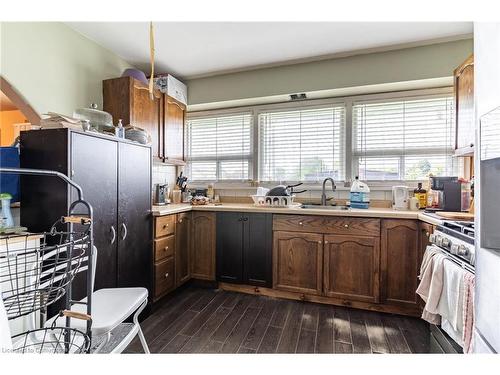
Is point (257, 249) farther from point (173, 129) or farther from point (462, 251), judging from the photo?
point (173, 129)

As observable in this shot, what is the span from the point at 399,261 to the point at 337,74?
203cm

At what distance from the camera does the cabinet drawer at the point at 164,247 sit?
2.34 meters

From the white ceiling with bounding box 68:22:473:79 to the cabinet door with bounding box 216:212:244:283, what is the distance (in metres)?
1.76

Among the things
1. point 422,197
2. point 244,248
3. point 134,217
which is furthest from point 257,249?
point 422,197

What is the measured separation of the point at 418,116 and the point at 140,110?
298 cm

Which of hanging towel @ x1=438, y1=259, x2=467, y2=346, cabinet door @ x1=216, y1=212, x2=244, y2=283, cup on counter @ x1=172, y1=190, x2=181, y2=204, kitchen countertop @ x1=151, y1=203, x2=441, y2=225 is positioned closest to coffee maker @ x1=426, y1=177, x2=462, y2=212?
kitchen countertop @ x1=151, y1=203, x2=441, y2=225

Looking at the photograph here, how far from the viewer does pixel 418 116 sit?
2.71 meters

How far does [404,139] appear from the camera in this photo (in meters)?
2.76

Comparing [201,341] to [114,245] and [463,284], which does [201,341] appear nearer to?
[114,245]

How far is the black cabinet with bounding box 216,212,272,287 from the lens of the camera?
8.44 feet

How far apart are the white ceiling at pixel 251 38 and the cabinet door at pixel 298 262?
1.92m

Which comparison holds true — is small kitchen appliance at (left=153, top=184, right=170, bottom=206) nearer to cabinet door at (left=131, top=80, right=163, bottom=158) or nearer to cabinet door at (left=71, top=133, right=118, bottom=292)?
cabinet door at (left=131, top=80, right=163, bottom=158)

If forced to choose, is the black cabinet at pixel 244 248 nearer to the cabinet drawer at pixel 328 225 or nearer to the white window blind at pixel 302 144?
the cabinet drawer at pixel 328 225
